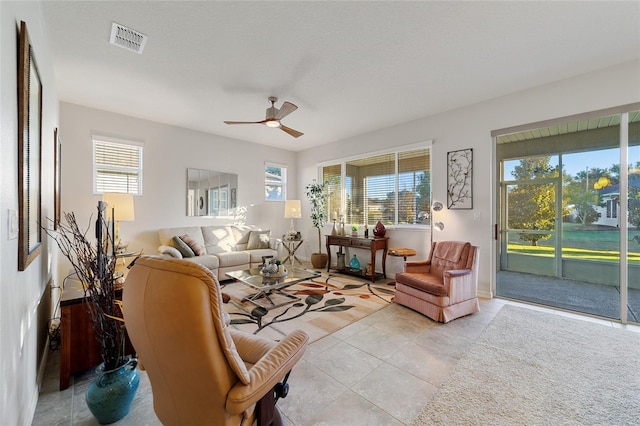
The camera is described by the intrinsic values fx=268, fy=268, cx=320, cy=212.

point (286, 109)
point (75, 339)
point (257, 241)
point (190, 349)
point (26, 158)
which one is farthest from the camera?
point (257, 241)

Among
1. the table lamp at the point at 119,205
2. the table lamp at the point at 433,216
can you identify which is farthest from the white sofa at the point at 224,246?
the table lamp at the point at 433,216

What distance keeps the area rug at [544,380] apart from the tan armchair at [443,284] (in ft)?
1.30

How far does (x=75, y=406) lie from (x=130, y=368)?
0.48 metres

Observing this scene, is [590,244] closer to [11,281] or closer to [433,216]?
[433,216]

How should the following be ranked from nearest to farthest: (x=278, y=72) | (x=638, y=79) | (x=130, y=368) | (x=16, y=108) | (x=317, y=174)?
(x=16, y=108), (x=130, y=368), (x=638, y=79), (x=278, y=72), (x=317, y=174)

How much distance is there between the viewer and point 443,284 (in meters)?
3.10

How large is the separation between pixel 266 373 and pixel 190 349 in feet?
1.19

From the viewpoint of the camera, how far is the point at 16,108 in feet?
4.40

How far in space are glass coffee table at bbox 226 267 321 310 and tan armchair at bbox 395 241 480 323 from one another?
3.96ft

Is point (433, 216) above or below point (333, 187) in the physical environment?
below

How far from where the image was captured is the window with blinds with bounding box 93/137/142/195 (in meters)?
4.24

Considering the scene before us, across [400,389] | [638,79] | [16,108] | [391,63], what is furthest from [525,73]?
[16,108]

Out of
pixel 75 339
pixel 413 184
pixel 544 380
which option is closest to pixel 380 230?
pixel 413 184

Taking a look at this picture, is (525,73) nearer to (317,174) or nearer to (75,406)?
(317,174)
